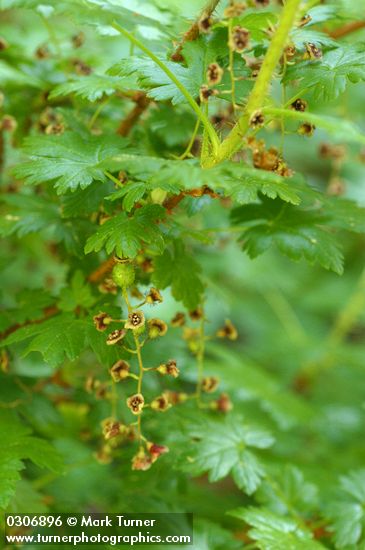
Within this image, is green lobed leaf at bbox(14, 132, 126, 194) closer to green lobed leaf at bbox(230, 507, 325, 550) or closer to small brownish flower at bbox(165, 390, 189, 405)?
small brownish flower at bbox(165, 390, 189, 405)

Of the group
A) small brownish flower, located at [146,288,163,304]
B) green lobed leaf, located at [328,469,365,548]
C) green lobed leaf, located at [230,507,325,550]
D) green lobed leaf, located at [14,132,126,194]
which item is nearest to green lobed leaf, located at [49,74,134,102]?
green lobed leaf, located at [14,132,126,194]

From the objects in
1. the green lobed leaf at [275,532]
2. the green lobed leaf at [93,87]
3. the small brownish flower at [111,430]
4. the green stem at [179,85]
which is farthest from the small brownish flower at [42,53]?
the green lobed leaf at [275,532]

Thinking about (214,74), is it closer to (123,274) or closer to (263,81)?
(263,81)

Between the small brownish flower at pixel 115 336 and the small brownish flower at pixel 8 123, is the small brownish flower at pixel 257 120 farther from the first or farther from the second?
the small brownish flower at pixel 8 123

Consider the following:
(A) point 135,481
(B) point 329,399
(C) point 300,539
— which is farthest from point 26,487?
(B) point 329,399

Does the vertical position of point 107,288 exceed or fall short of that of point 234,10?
it falls short

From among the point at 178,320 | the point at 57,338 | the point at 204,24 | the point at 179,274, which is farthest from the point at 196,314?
the point at 204,24
